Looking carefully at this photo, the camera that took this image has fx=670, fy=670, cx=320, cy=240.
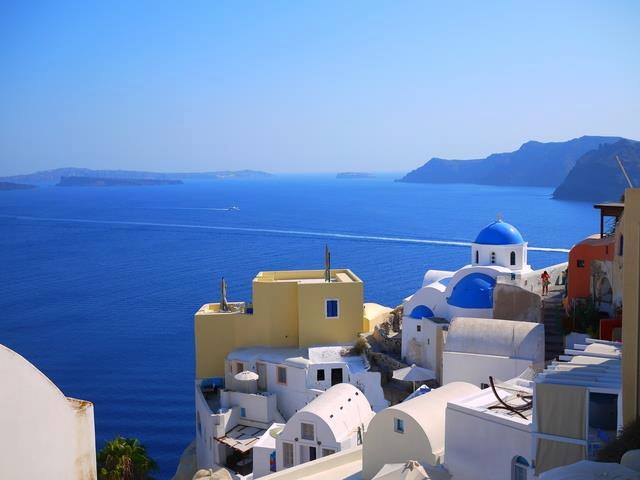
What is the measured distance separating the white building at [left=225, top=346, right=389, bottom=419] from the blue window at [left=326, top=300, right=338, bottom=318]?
122cm

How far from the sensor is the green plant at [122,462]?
63.3 feet

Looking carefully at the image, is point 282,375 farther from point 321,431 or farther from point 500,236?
point 500,236

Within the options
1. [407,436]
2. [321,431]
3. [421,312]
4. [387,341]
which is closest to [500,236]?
[421,312]

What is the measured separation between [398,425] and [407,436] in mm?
267

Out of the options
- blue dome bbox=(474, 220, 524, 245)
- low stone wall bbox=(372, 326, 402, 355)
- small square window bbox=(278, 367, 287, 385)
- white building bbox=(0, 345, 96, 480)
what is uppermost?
white building bbox=(0, 345, 96, 480)

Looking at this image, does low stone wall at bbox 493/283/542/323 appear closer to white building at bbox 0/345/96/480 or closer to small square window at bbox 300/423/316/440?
small square window at bbox 300/423/316/440

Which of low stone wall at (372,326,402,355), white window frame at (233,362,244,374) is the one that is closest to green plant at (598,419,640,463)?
low stone wall at (372,326,402,355)

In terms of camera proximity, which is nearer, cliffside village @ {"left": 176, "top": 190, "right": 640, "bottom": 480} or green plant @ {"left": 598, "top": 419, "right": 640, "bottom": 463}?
green plant @ {"left": 598, "top": 419, "right": 640, "bottom": 463}

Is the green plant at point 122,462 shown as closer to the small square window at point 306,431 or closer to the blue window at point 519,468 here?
the small square window at point 306,431

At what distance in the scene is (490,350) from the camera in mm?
18797

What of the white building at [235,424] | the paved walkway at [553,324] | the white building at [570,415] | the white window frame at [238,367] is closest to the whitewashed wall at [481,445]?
the white building at [570,415]

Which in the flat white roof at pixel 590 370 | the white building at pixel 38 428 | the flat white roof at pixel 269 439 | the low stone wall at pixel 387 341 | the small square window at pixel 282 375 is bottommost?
the flat white roof at pixel 269 439

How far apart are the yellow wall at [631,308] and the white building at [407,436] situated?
4073mm

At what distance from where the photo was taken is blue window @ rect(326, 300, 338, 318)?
2439cm
